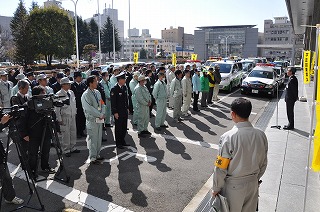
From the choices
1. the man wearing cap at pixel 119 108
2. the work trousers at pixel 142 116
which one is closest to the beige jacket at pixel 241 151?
the man wearing cap at pixel 119 108

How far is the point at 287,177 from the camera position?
5.36 meters

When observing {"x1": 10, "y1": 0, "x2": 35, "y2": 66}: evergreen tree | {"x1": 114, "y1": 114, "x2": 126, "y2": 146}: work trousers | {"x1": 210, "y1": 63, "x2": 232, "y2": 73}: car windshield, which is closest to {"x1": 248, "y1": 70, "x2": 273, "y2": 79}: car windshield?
{"x1": 210, "y1": 63, "x2": 232, "y2": 73}: car windshield

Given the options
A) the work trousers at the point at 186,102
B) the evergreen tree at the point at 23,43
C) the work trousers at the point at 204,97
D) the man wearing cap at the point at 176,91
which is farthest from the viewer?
the evergreen tree at the point at 23,43

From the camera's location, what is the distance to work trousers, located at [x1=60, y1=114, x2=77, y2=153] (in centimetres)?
670

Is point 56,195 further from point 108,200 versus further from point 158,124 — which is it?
point 158,124

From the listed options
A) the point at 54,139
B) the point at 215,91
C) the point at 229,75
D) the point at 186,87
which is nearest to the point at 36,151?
the point at 54,139

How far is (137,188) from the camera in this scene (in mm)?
5152

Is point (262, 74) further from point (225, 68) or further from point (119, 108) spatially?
point (119, 108)

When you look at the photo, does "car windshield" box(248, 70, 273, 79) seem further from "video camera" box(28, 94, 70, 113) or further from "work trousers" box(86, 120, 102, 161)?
"video camera" box(28, 94, 70, 113)

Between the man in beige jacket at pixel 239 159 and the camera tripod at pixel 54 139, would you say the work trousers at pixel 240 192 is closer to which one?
the man in beige jacket at pixel 239 159

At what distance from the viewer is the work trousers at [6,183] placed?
14.3ft

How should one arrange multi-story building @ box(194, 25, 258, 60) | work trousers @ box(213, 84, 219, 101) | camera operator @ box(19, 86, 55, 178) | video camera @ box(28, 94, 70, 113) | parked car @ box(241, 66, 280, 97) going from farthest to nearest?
1. multi-story building @ box(194, 25, 258, 60)
2. parked car @ box(241, 66, 280, 97)
3. work trousers @ box(213, 84, 219, 101)
4. camera operator @ box(19, 86, 55, 178)
5. video camera @ box(28, 94, 70, 113)

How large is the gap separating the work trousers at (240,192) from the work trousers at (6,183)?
3.47 m

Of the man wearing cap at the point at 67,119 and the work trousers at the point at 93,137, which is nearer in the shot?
the work trousers at the point at 93,137
